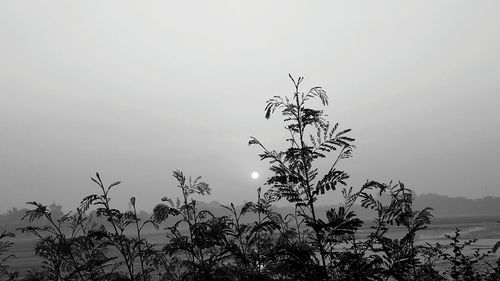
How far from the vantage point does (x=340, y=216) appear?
14.6ft

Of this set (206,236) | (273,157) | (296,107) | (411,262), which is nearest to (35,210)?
(206,236)

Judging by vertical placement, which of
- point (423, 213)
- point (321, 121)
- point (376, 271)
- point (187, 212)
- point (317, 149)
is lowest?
point (376, 271)

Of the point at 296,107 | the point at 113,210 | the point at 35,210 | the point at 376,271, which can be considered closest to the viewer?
the point at 376,271

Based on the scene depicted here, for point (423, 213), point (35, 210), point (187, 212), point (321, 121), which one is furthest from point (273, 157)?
point (35, 210)

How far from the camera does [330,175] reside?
4551 mm

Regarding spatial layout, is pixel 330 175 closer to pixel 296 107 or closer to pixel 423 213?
pixel 296 107

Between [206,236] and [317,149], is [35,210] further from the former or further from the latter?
[317,149]

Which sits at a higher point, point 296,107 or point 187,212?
point 296,107

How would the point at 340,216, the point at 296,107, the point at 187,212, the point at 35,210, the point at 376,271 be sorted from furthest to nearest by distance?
1. the point at 187,212
2. the point at 35,210
3. the point at 296,107
4. the point at 340,216
5. the point at 376,271

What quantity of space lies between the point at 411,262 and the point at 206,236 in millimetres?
2757

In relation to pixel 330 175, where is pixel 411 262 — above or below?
below

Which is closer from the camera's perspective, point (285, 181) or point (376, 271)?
point (376, 271)

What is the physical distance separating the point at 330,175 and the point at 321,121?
76 centimetres

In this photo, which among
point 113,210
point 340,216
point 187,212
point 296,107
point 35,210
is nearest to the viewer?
point 340,216
